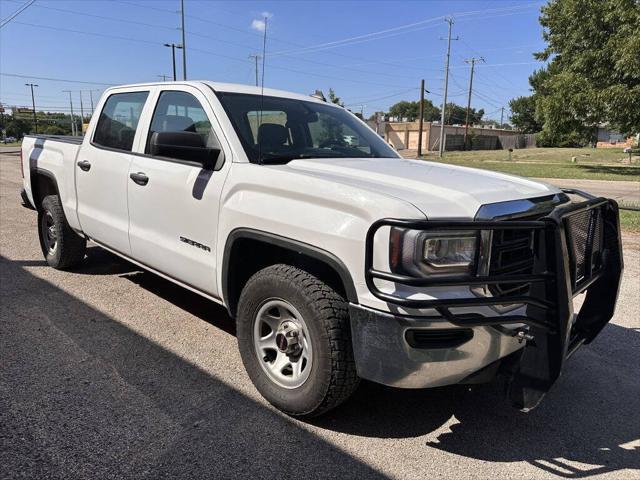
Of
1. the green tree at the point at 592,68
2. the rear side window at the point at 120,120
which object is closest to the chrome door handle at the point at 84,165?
the rear side window at the point at 120,120

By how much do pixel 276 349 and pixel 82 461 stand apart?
1133 millimetres

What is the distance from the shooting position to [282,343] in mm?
2977

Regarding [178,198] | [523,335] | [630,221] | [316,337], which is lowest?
[630,221]

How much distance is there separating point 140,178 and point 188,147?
916mm

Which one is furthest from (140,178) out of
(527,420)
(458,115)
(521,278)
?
(458,115)

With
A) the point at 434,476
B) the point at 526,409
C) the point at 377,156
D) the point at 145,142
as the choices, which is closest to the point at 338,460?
the point at 434,476

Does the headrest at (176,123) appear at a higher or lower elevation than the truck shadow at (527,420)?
higher

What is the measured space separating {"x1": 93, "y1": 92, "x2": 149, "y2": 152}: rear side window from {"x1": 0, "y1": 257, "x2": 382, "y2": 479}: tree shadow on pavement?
1.68 meters

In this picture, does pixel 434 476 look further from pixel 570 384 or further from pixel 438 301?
pixel 570 384

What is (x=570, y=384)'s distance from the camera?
3.50 metres

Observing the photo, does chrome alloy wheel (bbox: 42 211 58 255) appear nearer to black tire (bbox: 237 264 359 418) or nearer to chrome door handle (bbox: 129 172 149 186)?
chrome door handle (bbox: 129 172 149 186)

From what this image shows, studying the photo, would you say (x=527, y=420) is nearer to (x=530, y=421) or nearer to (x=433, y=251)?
(x=530, y=421)

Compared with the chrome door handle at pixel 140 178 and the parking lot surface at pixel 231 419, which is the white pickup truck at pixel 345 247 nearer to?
the chrome door handle at pixel 140 178

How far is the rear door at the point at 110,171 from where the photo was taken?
14.1 ft
